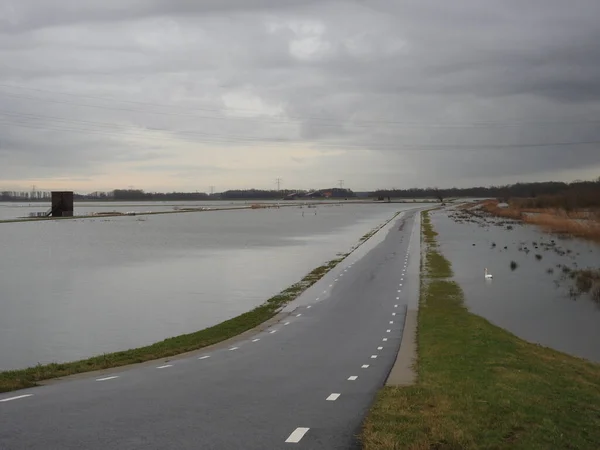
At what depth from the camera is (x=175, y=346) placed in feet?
75.5

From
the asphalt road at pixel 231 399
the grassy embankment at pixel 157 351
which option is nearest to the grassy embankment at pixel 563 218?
the grassy embankment at pixel 157 351

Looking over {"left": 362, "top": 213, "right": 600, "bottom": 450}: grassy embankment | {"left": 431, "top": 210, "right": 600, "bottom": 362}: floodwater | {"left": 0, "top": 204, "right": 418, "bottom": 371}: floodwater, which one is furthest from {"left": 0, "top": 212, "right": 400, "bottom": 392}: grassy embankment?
{"left": 431, "top": 210, "right": 600, "bottom": 362}: floodwater

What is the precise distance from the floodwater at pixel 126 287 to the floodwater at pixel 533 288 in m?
13.0

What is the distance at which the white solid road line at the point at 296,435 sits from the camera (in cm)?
1105

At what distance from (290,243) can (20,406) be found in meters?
66.4

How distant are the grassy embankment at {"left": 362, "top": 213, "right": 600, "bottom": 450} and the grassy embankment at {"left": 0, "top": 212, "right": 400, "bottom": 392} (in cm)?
831

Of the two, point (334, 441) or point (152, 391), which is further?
point (152, 391)

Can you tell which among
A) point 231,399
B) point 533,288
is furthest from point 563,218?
point 231,399

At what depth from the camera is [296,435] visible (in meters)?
11.4

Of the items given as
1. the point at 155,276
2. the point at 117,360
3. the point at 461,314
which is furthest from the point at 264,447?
the point at 155,276

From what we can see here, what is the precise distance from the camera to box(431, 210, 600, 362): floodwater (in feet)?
93.4

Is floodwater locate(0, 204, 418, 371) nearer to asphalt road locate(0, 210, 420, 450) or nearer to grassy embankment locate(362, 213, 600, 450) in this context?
asphalt road locate(0, 210, 420, 450)

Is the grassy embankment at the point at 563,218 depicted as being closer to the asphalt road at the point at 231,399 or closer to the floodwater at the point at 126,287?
the floodwater at the point at 126,287

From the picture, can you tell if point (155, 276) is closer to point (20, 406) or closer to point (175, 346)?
point (175, 346)
